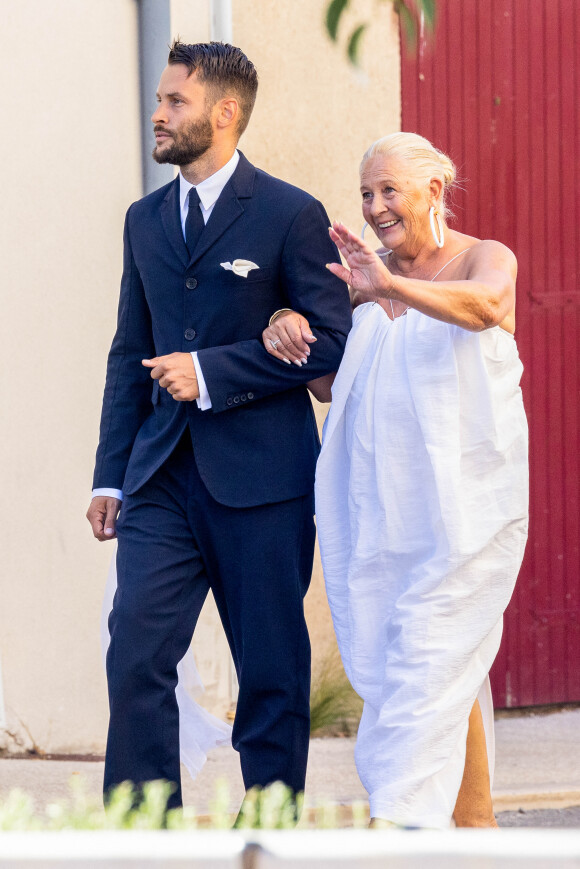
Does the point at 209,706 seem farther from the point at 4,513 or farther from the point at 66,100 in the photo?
the point at 66,100

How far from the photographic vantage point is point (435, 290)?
313 cm

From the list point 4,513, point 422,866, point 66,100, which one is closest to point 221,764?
point 4,513

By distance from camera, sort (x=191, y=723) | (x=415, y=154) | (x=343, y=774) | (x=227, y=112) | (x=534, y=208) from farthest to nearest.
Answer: (x=534, y=208) < (x=343, y=774) < (x=191, y=723) < (x=227, y=112) < (x=415, y=154)

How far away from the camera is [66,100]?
4871mm

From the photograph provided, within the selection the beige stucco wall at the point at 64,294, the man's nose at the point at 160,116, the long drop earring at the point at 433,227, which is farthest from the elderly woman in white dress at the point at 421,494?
the beige stucco wall at the point at 64,294

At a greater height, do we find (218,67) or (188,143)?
(218,67)

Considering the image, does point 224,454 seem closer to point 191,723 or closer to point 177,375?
point 177,375

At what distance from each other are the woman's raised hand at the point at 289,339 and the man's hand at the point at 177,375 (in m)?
0.20

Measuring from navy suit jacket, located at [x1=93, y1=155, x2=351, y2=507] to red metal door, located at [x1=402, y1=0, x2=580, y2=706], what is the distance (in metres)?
1.96

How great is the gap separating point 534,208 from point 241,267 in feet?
7.57

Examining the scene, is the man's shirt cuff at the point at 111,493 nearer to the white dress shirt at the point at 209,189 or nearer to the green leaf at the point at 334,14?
the white dress shirt at the point at 209,189

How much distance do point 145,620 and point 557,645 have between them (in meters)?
2.59

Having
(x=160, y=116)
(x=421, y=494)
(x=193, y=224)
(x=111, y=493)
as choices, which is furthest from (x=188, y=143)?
(x=421, y=494)

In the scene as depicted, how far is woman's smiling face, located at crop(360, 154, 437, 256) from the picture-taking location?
3.49 metres
